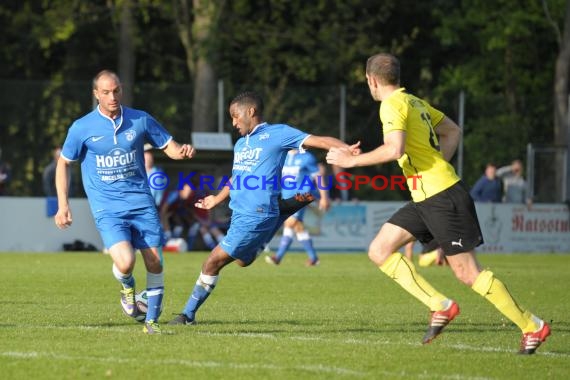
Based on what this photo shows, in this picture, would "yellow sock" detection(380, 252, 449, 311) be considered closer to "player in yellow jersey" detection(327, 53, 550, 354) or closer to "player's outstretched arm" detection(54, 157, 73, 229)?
"player in yellow jersey" detection(327, 53, 550, 354)

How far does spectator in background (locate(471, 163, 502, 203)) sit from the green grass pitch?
365 inches

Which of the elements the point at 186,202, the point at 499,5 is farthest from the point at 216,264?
the point at 499,5

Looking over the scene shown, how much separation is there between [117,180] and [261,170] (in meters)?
1.30

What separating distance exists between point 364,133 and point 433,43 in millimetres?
13682

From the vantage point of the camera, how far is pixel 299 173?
2127 cm

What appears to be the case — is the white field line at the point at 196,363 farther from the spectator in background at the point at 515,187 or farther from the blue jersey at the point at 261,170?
the spectator in background at the point at 515,187

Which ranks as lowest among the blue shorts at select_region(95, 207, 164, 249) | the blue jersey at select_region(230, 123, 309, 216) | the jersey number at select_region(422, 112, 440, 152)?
the blue shorts at select_region(95, 207, 164, 249)

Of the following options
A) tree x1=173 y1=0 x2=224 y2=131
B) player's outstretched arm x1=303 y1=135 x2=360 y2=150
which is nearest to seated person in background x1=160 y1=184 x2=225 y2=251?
tree x1=173 y1=0 x2=224 y2=131

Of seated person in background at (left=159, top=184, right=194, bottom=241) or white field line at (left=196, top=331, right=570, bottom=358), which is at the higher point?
white field line at (left=196, top=331, right=570, bottom=358)

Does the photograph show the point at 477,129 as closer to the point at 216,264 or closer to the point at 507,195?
the point at 507,195

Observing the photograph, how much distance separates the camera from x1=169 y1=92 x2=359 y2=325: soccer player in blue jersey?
1110 cm

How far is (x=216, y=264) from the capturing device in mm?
11227

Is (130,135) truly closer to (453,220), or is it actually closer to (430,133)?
(430,133)

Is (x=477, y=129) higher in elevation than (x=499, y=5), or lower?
lower
